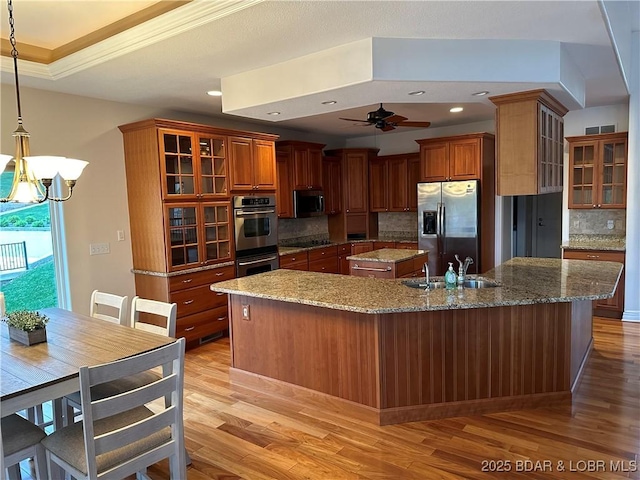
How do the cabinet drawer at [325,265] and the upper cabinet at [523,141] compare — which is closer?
the upper cabinet at [523,141]

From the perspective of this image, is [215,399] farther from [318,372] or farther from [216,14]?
[216,14]

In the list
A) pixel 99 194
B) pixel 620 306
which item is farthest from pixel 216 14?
pixel 620 306

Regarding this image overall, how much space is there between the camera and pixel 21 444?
6.70ft

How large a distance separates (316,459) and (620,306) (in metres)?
4.54

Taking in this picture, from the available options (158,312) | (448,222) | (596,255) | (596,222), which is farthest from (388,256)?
(596,222)

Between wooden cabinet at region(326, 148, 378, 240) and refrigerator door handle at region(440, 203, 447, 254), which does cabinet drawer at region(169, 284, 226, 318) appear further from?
refrigerator door handle at region(440, 203, 447, 254)

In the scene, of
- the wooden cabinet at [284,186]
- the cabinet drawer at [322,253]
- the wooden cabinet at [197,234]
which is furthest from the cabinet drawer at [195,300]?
the wooden cabinet at [284,186]

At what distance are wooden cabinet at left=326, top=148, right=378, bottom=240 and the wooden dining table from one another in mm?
5005

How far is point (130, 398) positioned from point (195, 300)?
2.91 metres

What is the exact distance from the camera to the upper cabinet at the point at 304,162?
6453 millimetres

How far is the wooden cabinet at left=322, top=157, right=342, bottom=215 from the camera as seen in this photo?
23.5 feet

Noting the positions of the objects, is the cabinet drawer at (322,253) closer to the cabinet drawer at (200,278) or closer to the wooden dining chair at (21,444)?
the cabinet drawer at (200,278)

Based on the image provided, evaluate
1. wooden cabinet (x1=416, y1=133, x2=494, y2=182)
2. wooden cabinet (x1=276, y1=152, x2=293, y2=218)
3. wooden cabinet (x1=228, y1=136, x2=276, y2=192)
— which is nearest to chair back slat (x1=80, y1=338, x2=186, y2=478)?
wooden cabinet (x1=228, y1=136, x2=276, y2=192)

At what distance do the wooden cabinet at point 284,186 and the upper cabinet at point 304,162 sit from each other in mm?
47
